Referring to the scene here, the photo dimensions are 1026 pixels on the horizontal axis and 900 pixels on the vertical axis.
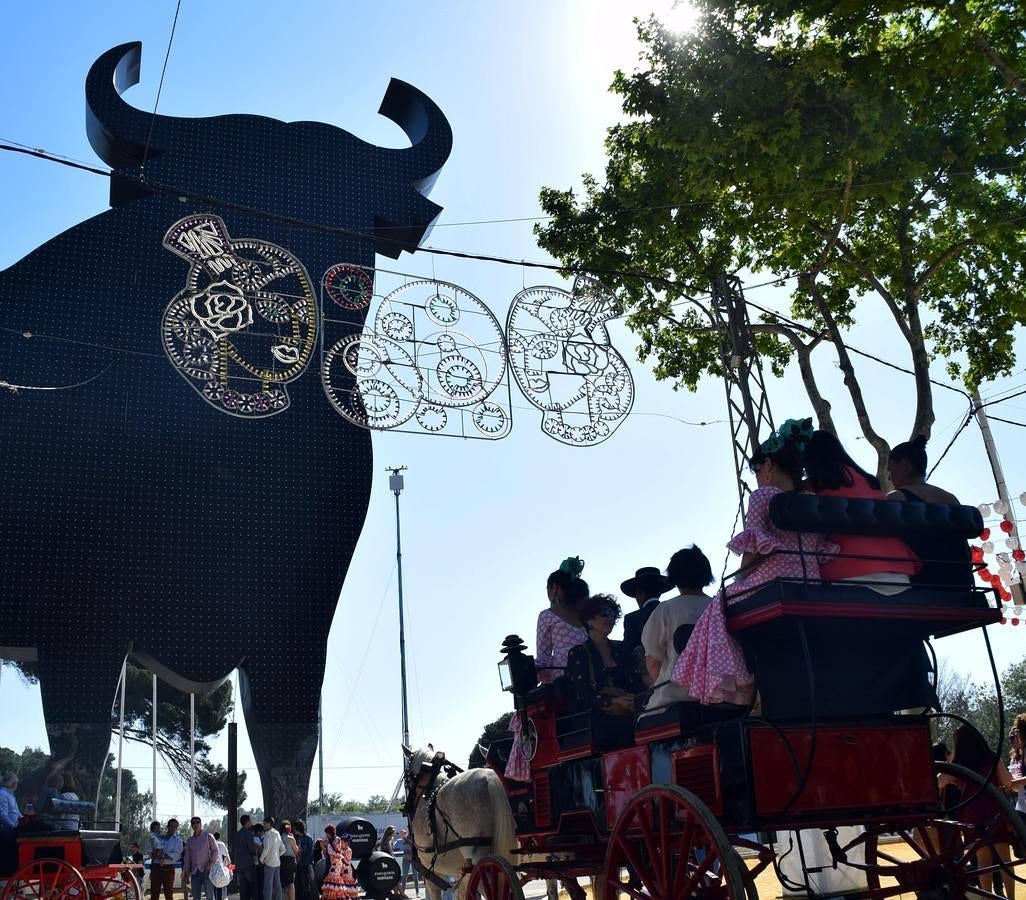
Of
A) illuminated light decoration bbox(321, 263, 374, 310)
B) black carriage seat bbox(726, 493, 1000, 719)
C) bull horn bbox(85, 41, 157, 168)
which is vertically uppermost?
bull horn bbox(85, 41, 157, 168)

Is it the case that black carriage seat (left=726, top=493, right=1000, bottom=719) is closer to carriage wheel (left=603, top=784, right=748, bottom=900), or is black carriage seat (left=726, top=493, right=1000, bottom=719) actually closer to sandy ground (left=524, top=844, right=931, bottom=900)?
carriage wheel (left=603, top=784, right=748, bottom=900)

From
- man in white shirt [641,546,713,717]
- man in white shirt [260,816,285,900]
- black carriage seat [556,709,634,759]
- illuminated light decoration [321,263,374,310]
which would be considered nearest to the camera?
man in white shirt [641,546,713,717]

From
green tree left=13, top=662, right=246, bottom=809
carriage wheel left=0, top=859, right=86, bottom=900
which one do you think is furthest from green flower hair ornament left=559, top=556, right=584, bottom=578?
green tree left=13, top=662, right=246, bottom=809

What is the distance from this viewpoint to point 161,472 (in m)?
15.0

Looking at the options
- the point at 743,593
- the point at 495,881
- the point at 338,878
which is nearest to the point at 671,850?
the point at 743,593

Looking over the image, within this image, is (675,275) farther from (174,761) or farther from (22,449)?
(174,761)

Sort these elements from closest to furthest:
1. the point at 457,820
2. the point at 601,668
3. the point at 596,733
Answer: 1. the point at 596,733
2. the point at 601,668
3. the point at 457,820

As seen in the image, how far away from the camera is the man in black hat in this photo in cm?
689

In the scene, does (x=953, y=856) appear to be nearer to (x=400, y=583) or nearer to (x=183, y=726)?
(x=400, y=583)

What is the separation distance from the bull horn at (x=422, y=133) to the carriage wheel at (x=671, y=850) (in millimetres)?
13785

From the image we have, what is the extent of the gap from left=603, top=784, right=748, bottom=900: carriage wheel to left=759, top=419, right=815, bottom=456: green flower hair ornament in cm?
169

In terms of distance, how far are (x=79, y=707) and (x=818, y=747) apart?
11.8m

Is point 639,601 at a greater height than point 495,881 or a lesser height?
greater

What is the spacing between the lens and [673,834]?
15.3 ft
